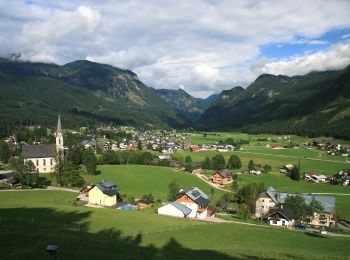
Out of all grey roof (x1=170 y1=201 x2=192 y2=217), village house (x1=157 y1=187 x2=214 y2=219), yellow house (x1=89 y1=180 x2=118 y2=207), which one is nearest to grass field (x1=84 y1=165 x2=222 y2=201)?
yellow house (x1=89 y1=180 x2=118 y2=207)

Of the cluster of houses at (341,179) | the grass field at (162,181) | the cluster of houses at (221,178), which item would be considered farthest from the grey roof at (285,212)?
the cluster of houses at (341,179)

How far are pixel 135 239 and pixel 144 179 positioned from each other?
68.6m

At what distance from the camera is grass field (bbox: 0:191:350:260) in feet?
96.8

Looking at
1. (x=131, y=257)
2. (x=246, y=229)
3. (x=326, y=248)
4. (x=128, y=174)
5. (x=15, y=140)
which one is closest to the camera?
(x=131, y=257)

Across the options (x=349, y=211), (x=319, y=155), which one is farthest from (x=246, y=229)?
(x=319, y=155)

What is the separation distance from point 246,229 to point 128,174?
63842 mm

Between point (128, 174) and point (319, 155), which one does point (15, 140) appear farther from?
point (319, 155)

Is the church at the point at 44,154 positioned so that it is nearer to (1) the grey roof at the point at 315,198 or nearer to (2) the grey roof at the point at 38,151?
(2) the grey roof at the point at 38,151

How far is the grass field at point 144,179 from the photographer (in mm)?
96519

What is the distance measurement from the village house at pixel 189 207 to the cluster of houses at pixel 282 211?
11.8 meters

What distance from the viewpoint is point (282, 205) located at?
2992 inches

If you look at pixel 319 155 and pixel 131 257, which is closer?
pixel 131 257

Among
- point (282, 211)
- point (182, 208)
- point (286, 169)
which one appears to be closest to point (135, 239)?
point (182, 208)

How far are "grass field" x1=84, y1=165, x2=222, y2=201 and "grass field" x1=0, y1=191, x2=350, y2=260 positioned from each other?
114ft
